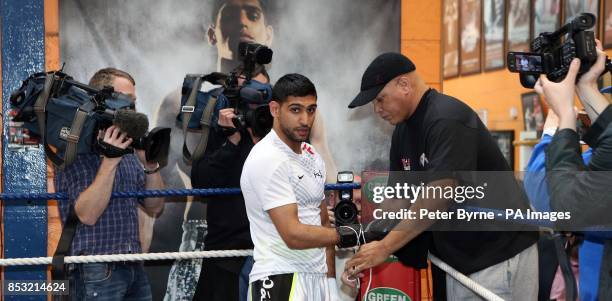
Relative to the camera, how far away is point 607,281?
6.74 ft

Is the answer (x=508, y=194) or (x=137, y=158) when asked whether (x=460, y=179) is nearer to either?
(x=508, y=194)

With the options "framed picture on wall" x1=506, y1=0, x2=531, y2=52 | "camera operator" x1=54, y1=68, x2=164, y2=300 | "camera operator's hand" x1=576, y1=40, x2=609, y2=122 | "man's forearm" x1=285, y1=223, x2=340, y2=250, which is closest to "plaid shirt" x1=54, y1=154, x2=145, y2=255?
"camera operator" x1=54, y1=68, x2=164, y2=300

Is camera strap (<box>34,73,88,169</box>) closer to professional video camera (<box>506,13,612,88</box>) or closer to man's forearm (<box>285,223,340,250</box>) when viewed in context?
man's forearm (<box>285,223,340,250</box>)

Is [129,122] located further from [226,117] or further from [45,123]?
[226,117]

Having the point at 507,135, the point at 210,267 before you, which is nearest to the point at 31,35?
the point at 210,267

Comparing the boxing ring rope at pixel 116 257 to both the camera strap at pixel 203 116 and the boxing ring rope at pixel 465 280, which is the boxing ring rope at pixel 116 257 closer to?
the camera strap at pixel 203 116

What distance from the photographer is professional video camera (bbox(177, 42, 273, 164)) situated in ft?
11.2

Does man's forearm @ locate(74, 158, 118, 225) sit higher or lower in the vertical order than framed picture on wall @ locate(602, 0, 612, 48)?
lower

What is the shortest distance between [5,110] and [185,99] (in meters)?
1.39

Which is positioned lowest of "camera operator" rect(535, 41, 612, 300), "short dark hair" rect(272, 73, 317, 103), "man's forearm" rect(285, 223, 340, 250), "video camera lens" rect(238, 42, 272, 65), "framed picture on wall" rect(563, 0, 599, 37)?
"man's forearm" rect(285, 223, 340, 250)

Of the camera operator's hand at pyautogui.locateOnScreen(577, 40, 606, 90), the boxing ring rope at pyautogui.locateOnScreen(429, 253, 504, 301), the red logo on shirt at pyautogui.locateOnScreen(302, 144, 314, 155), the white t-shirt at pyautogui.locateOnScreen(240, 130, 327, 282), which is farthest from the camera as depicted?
the red logo on shirt at pyautogui.locateOnScreen(302, 144, 314, 155)

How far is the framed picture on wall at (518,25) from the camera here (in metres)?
8.56

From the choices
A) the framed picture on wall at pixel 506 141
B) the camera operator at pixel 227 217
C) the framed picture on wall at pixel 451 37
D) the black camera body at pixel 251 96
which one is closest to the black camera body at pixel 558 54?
the black camera body at pixel 251 96

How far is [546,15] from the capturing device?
26.4 ft
